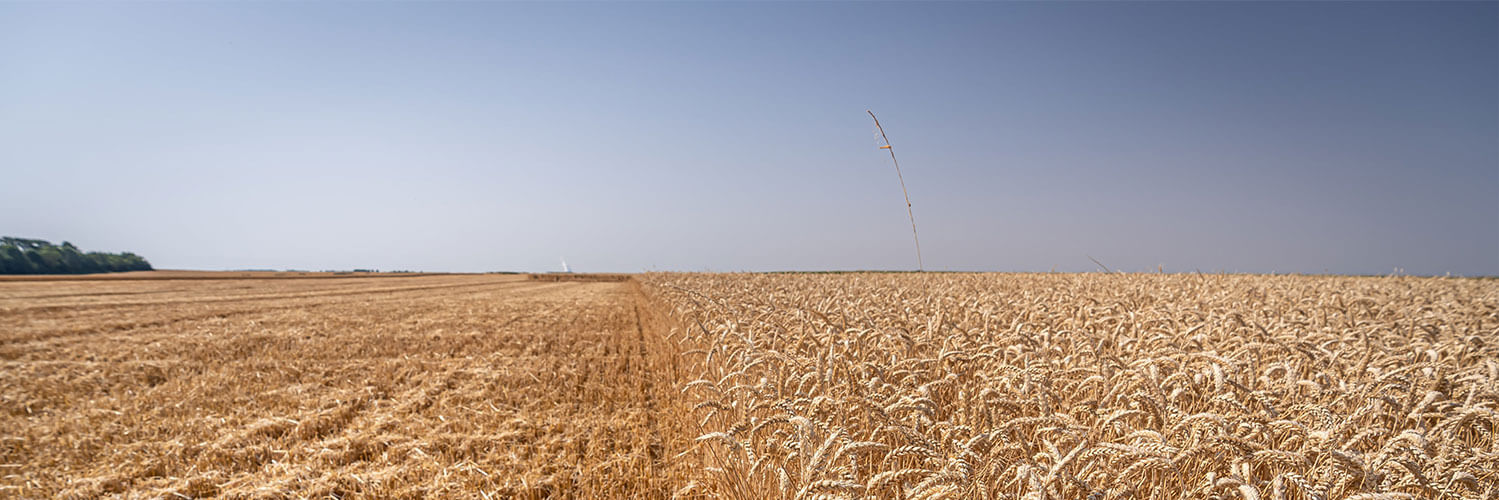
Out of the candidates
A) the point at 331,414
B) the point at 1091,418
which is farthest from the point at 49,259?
the point at 1091,418

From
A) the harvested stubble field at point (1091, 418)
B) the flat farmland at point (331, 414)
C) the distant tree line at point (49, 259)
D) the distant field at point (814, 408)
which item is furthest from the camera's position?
the distant tree line at point (49, 259)

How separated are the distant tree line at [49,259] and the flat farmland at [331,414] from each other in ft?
198

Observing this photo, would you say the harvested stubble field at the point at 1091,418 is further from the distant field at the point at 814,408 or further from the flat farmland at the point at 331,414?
the flat farmland at the point at 331,414

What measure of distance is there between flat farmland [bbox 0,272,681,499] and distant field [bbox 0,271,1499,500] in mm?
34

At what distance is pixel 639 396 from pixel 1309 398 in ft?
18.8

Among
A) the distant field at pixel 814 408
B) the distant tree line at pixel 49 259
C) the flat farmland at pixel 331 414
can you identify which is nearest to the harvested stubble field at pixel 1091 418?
the distant field at pixel 814 408

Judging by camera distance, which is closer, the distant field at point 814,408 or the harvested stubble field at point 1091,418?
the harvested stubble field at point 1091,418

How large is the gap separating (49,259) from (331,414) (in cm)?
7788

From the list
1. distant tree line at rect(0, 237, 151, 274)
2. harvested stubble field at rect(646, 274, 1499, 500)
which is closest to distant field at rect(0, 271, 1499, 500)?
harvested stubble field at rect(646, 274, 1499, 500)

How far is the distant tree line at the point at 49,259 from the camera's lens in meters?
48.8

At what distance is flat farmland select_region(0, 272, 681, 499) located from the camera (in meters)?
4.44

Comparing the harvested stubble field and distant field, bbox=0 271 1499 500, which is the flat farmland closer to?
distant field, bbox=0 271 1499 500

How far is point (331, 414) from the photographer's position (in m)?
5.98

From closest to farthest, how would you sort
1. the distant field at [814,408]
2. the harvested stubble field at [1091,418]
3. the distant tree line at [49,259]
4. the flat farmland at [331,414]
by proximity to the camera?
the harvested stubble field at [1091,418] < the distant field at [814,408] < the flat farmland at [331,414] < the distant tree line at [49,259]
